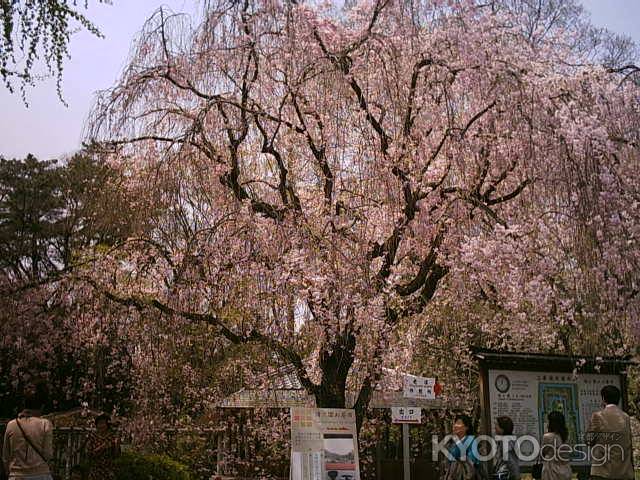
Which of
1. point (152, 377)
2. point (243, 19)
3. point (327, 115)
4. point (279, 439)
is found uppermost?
point (243, 19)

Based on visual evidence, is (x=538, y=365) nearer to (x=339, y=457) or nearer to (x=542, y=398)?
(x=542, y=398)

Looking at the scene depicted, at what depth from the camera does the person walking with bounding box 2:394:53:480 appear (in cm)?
610

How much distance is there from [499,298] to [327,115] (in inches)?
111

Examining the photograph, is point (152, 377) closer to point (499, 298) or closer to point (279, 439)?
point (279, 439)

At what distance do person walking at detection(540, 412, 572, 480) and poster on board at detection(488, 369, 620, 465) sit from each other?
1.19 meters

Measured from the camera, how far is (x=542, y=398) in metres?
7.83

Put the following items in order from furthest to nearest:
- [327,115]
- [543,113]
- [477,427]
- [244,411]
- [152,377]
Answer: [477,427] → [244,411] → [152,377] → [327,115] → [543,113]

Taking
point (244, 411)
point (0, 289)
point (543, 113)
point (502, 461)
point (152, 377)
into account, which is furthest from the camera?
point (244, 411)

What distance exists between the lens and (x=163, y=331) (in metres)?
7.97

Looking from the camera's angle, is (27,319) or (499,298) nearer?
(499,298)

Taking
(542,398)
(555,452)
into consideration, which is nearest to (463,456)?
(555,452)

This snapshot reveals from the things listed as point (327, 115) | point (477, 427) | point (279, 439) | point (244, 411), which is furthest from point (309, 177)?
point (477, 427)

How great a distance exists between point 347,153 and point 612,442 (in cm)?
351

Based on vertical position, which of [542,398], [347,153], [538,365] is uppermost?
[347,153]
